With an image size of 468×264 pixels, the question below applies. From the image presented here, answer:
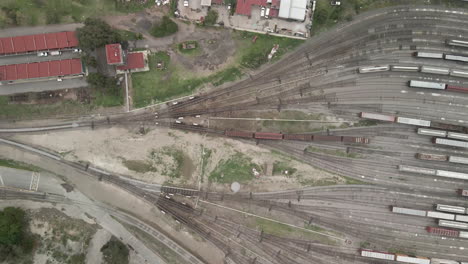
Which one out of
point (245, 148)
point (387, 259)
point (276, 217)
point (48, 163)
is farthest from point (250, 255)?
point (48, 163)

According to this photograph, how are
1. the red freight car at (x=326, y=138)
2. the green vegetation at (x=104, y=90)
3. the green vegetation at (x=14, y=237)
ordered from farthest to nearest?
the red freight car at (x=326, y=138) → the green vegetation at (x=104, y=90) → the green vegetation at (x=14, y=237)

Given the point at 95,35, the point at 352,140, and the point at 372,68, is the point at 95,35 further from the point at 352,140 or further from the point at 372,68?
the point at 372,68

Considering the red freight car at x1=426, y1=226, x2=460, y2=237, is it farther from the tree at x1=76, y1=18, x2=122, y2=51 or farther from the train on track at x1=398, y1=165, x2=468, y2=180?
the tree at x1=76, y1=18, x2=122, y2=51

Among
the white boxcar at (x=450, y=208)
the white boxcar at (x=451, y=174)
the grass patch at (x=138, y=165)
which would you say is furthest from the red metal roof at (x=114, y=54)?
the white boxcar at (x=450, y=208)

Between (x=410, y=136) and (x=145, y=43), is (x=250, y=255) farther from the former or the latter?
(x=145, y=43)

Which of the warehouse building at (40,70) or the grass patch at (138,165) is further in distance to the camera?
the grass patch at (138,165)

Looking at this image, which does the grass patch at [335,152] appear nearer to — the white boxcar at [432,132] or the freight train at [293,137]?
the freight train at [293,137]

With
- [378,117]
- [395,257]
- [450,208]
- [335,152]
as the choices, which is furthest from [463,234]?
[335,152]
